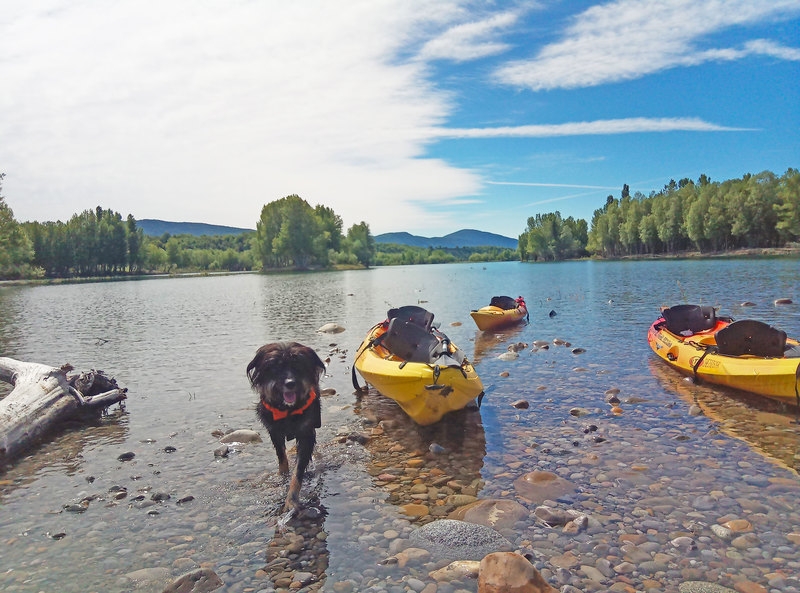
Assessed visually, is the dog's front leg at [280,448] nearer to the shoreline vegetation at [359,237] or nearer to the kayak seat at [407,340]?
the kayak seat at [407,340]

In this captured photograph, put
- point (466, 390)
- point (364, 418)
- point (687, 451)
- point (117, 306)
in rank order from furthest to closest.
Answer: point (117, 306) → point (364, 418) → point (466, 390) → point (687, 451)

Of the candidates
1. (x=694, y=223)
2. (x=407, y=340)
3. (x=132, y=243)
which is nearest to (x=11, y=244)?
(x=132, y=243)

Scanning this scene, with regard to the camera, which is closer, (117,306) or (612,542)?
(612,542)

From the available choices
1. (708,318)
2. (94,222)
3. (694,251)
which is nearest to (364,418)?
(708,318)

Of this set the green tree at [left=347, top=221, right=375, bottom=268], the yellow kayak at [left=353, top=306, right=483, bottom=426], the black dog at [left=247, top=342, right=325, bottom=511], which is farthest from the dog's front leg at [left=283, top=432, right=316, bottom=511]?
the green tree at [left=347, top=221, right=375, bottom=268]

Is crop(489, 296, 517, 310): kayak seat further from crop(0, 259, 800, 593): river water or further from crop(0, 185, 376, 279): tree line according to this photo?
crop(0, 185, 376, 279): tree line

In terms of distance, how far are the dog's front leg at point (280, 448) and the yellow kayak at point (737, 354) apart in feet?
32.5

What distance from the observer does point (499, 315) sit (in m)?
23.9

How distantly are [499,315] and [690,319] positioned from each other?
9.53m

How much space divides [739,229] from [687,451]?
11520 cm

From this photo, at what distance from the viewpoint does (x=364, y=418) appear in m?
11.0

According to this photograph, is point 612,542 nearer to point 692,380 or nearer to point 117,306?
point 692,380

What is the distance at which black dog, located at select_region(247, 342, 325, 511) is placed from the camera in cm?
661

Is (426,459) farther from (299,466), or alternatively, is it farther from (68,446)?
(68,446)
